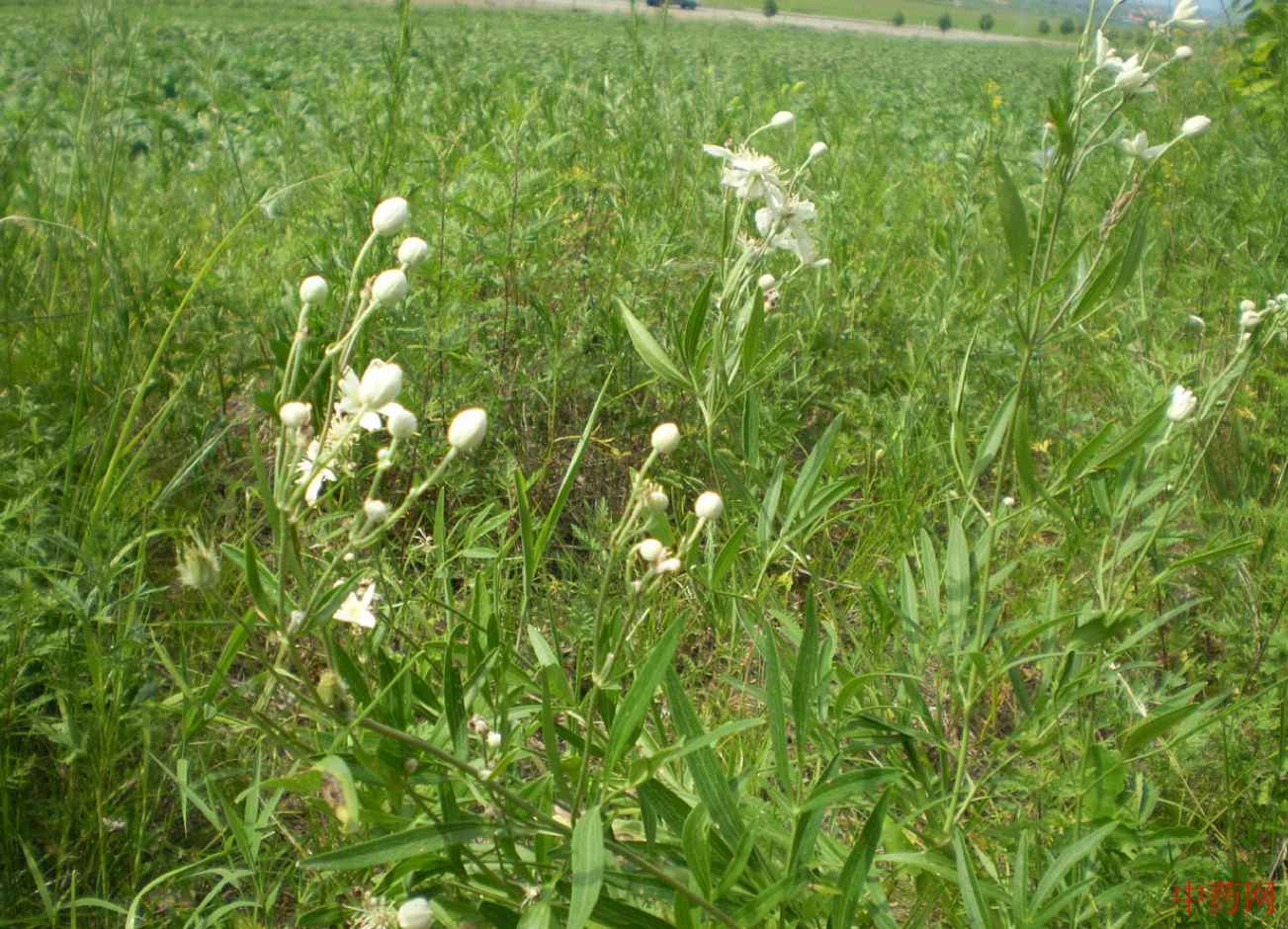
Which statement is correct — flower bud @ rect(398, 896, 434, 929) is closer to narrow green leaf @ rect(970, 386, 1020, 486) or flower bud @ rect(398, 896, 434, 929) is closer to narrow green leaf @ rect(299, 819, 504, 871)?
narrow green leaf @ rect(299, 819, 504, 871)

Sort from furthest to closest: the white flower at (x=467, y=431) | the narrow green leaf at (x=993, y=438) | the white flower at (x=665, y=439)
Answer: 1. the narrow green leaf at (x=993, y=438)
2. the white flower at (x=665, y=439)
3. the white flower at (x=467, y=431)

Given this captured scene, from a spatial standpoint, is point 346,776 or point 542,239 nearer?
point 346,776

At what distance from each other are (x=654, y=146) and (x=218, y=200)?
1.57 meters

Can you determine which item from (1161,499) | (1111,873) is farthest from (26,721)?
(1161,499)

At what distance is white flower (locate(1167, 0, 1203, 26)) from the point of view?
123 centimetres

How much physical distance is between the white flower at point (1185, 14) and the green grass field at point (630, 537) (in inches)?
6.5

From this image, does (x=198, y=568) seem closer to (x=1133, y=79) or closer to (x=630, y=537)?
(x=630, y=537)

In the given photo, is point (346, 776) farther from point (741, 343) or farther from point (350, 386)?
point (741, 343)

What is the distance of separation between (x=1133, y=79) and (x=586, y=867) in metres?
1.13

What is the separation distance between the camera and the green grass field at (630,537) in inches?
35.9

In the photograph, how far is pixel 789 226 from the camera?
4.66 ft

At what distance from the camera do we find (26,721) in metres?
1.49

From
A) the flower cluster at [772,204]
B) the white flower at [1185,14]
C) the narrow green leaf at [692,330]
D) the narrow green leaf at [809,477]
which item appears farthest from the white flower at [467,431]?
the white flower at [1185,14]

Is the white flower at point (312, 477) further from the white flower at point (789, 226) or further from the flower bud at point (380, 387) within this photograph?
the white flower at point (789, 226)
